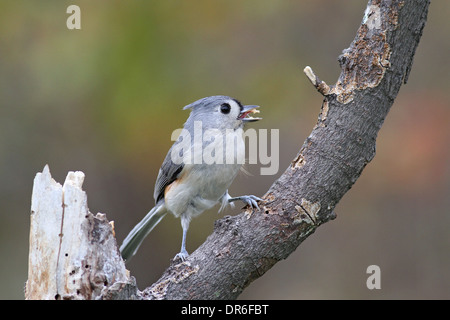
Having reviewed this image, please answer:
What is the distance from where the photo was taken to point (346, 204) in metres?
6.22

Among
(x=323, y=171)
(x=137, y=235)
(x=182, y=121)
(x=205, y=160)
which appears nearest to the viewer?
(x=323, y=171)

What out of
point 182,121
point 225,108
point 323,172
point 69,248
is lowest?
A: point 69,248

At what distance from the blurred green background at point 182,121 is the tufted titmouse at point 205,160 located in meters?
1.56

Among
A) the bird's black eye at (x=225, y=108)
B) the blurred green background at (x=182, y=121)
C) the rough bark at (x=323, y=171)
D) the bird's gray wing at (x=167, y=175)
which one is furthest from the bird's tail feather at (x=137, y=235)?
the blurred green background at (x=182, y=121)

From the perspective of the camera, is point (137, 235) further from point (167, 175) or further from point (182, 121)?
point (182, 121)

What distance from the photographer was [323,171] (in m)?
3.11

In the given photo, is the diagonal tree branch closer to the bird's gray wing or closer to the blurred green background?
the bird's gray wing

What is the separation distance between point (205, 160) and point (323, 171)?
1149 millimetres

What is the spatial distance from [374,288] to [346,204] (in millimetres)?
905

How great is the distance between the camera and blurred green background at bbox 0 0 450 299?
5.89 m

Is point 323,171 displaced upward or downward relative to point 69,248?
Result: upward

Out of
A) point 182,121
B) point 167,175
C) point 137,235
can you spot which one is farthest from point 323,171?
point 182,121
